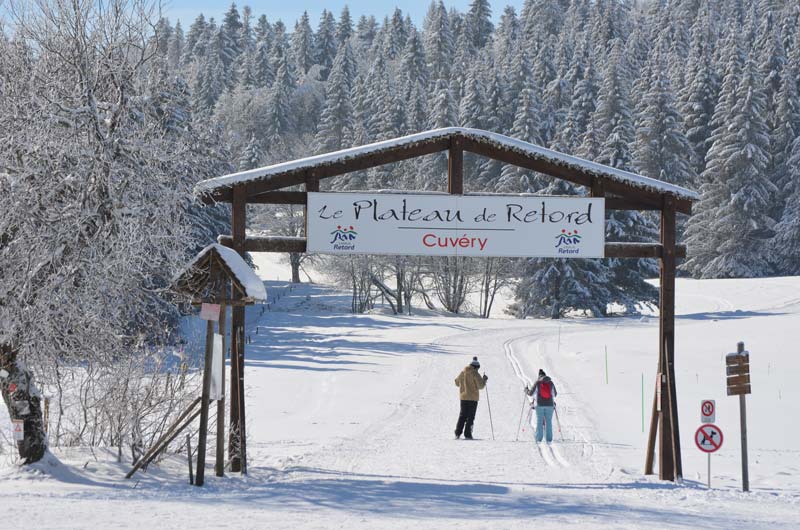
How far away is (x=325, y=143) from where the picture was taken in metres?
90.9

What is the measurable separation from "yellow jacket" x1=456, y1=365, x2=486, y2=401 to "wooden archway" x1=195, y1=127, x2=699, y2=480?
13.2ft

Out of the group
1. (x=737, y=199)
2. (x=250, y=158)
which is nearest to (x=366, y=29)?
(x=250, y=158)

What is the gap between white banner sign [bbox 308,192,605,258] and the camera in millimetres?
14016

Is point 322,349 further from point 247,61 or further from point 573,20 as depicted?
point 573,20

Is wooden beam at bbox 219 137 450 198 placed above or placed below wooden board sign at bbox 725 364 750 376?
above

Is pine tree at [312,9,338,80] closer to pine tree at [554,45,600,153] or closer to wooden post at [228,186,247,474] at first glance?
pine tree at [554,45,600,153]

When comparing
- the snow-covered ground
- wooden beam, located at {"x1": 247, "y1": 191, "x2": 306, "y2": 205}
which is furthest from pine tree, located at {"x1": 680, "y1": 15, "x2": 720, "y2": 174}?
wooden beam, located at {"x1": 247, "y1": 191, "x2": 306, "y2": 205}

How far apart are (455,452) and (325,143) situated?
76.6 m

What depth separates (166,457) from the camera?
13.8 meters

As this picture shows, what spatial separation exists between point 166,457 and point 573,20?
13625cm

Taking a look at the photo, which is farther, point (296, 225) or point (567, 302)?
point (296, 225)

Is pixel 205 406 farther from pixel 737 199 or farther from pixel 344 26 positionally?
pixel 344 26

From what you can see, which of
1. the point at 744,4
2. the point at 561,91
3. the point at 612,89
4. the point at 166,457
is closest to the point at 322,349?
the point at 166,457

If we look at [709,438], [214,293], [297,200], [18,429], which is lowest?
[709,438]
